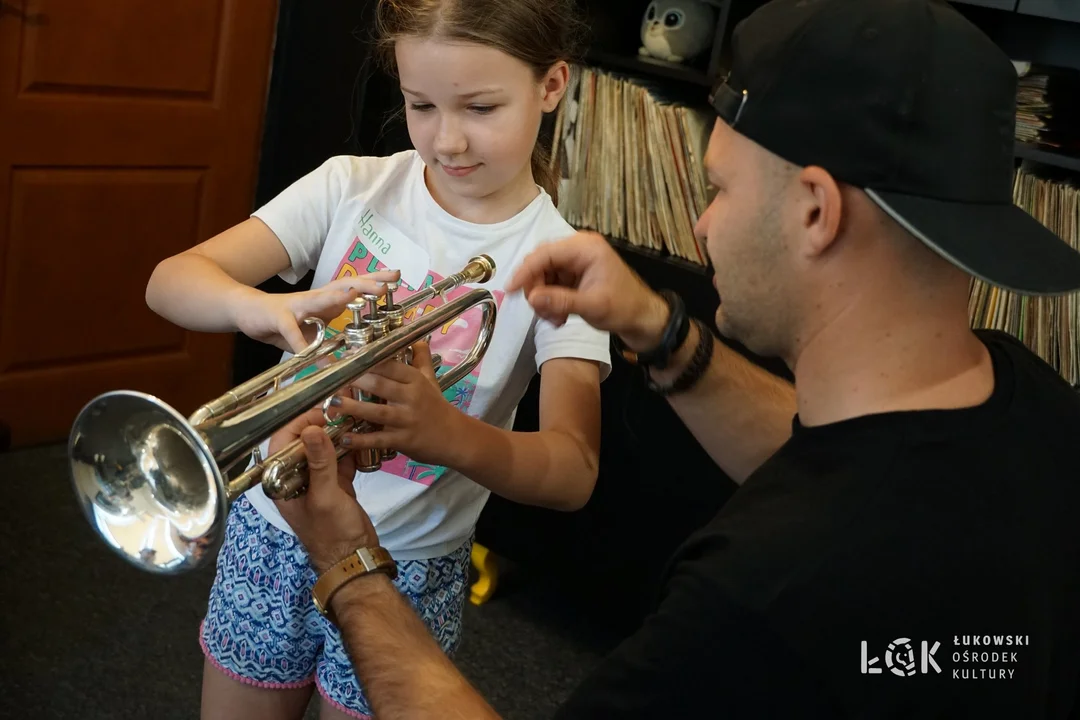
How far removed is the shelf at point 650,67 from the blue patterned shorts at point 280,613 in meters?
1.17

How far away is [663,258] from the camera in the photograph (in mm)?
2225

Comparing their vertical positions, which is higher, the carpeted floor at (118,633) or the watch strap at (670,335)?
the watch strap at (670,335)

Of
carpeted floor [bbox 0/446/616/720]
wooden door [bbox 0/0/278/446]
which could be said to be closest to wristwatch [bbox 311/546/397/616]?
carpeted floor [bbox 0/446/616/720]

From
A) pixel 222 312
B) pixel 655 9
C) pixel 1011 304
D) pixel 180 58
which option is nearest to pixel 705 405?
pixel 222 312

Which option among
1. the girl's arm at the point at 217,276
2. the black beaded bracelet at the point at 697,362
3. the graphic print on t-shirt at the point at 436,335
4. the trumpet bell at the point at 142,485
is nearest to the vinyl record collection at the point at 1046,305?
the black beaded bracelet at the point at 697,362

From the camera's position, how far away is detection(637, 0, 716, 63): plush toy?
220 centimetres

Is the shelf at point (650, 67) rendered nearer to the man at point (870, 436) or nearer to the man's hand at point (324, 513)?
the man at point (870, 436)

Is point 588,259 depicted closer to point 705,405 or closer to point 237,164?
point 705,405

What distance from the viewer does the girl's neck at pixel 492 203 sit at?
4.55 ft

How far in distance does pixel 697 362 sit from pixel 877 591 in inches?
21.2

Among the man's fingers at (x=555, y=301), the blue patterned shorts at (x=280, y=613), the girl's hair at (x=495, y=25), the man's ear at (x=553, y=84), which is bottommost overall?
the blue patterned shorts at (x=280, y=613)

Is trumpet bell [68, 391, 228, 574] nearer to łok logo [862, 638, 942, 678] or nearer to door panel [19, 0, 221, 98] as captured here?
łok logo [862, 638, 942, 678]

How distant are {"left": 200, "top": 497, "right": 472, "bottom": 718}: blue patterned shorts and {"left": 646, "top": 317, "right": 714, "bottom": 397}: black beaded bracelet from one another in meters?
0.38

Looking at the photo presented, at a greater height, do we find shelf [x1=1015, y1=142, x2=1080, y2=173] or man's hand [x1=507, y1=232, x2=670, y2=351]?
shelf [x1=1015, y1=142, x2=1080, y2=173]
